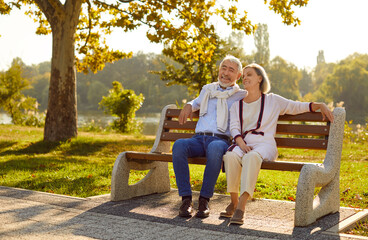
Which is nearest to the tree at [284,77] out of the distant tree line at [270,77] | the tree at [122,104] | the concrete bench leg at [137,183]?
the distant tree line at [270,77]

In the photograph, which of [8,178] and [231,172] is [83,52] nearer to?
[8,178]

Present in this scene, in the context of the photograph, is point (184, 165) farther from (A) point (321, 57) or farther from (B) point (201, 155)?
(A) point (321, 57)

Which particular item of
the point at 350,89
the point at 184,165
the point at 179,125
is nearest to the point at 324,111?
the point at 184,165

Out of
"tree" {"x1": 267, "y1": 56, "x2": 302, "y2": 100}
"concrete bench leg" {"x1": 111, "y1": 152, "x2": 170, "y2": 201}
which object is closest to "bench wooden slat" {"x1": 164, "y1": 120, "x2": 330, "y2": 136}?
"concrete bench leg" {"x1": 111, "y1": 152, "x2": 170, "y2": 201}

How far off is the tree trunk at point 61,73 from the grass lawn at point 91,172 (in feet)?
1.47

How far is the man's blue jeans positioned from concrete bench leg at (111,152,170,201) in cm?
85

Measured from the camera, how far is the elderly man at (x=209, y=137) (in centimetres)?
442

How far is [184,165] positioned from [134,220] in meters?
0.72

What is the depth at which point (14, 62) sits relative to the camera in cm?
2473

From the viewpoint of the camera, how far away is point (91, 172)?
7617 millimetres

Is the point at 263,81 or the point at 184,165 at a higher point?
the point at 263,81

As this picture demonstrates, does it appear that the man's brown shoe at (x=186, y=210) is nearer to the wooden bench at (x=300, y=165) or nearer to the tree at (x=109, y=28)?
the wooden bench at (x=300, y=165)

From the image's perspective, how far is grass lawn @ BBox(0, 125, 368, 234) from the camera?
20.1 ft

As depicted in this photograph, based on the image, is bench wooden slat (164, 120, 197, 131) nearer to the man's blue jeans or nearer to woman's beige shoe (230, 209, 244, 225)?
the man's blue jeans
